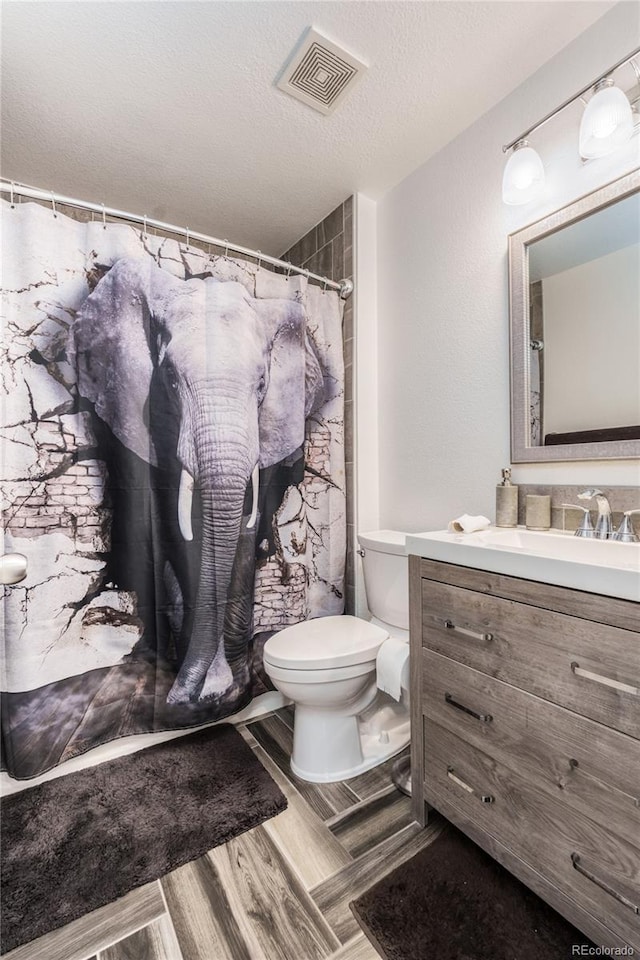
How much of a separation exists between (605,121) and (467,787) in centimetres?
176

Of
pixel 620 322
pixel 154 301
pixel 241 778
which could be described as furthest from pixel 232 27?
pixel 241 778

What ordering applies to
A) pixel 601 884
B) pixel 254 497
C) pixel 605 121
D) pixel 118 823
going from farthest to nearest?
pixel 254 497 → pixel 118 823 → pixel 605 121 → pixel 601 884

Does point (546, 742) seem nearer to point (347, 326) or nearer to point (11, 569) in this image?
point (11, 569)

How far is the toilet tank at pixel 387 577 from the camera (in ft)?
5.20

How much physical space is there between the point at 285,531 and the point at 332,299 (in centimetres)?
110

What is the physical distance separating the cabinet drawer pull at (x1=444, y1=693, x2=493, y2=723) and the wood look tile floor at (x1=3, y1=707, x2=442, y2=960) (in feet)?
1.45

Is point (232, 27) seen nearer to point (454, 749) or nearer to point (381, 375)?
point (381, 375)

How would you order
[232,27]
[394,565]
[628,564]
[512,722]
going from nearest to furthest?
[628,564] < [512,722] < [232,27] < [394,565]

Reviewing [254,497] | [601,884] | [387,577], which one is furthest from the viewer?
[254,497]

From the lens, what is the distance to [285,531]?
1865 mm

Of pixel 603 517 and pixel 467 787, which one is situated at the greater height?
pixel 603 517

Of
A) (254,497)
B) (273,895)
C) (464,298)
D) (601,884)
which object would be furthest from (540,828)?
(464,298)

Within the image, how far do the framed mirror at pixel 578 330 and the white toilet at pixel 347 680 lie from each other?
0.66 metres

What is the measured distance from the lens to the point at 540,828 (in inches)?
36.4
